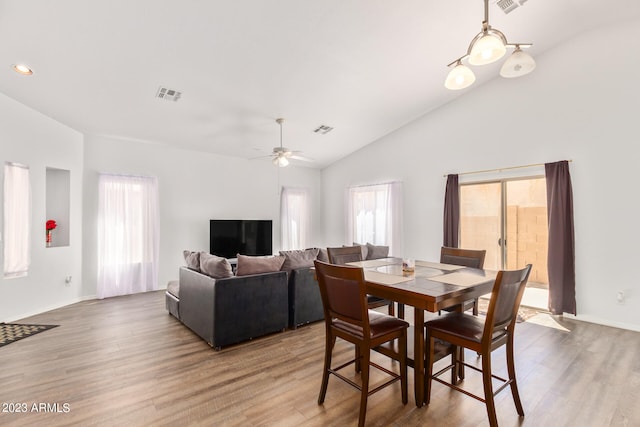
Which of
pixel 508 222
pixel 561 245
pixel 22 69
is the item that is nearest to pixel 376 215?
pixel 508 222

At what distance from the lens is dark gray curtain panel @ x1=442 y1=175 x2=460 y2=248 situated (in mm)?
5371

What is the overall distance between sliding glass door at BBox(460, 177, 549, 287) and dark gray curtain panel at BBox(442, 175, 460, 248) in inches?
6.4

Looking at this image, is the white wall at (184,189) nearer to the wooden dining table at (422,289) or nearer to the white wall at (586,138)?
the white wall at (586,138)

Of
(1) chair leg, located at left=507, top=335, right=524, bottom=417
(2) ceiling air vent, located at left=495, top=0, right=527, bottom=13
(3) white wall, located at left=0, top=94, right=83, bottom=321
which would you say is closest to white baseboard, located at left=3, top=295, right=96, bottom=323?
(3) white wall, located at left=0, top=94, right=83, bottom=321

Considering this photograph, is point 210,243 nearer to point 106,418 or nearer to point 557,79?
point 106,418

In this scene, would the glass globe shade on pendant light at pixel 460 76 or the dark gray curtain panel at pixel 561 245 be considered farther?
the dark gray curtain panel at pixel 561 245

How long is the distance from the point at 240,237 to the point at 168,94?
3264 mm

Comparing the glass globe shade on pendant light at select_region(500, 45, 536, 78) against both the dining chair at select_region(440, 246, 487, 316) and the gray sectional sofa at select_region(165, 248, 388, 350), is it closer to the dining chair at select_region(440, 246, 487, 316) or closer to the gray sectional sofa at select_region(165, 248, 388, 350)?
the dining chair at select_region(440, 246, 487, 316)

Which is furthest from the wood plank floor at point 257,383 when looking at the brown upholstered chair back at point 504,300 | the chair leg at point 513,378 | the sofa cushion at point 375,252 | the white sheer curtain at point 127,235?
the sofa cushion at point 375,252

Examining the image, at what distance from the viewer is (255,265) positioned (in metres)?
3.48

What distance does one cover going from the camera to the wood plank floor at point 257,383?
2.09 metres

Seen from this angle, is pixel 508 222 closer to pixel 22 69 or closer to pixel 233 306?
pixel 233 306

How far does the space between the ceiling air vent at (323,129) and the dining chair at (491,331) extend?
14.0 feet

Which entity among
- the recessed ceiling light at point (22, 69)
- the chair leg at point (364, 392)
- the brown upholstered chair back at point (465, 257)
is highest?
the recessed ceiling light at point (22, 69)
